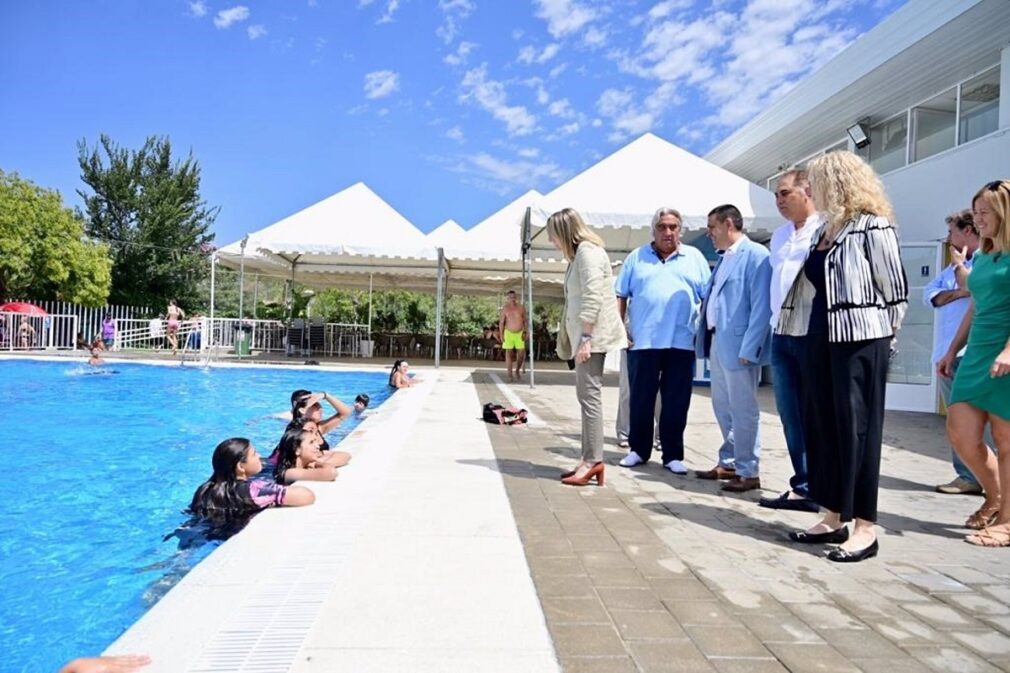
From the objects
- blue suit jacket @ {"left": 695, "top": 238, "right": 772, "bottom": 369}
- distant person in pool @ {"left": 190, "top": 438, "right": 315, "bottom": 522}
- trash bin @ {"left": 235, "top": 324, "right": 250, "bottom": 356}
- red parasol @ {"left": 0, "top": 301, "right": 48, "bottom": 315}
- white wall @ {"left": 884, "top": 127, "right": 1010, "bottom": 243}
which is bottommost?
distant person in pool @ {"left": 190, "top": 438, "right": 315, "bottom": 522}

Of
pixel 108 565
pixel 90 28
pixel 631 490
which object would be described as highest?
pixel 90 28

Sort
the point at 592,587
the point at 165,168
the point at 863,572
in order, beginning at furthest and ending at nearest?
the point at 165,168 → the point at 863,572 → the point at 592,587

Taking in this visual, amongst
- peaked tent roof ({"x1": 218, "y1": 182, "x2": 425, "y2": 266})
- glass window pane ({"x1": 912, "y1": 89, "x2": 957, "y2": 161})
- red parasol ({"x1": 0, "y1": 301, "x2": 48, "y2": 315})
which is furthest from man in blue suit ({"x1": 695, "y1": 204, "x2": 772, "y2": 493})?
red parasol ({"x1": 0, "y1": 301, "x2": 48, "y2": 315})

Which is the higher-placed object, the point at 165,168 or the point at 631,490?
A: the point at 165,168

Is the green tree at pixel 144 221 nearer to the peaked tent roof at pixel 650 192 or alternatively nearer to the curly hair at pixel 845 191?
the peaked tent roof at pixel 650 192

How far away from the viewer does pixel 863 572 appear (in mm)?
2422

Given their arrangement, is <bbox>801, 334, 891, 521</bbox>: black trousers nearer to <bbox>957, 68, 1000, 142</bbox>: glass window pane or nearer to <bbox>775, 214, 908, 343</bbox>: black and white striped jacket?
<bbox>775, 214, 908, 343</bbox>: black and white striped jacket

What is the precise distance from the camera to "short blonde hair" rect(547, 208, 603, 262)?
3861 millimetres

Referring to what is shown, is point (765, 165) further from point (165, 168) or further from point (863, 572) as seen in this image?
point (165, 168)

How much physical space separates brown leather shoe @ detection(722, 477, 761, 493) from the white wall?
257 inches

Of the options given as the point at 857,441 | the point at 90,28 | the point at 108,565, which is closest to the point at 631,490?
the point at 857,441

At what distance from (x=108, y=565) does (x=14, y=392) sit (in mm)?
8509

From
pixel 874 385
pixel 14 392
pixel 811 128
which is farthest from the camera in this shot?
pixel 811 128

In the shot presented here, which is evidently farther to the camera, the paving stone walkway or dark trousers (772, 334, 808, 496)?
dark trousers (772, 334, 808, 496)
